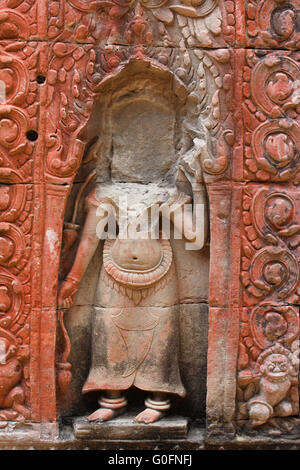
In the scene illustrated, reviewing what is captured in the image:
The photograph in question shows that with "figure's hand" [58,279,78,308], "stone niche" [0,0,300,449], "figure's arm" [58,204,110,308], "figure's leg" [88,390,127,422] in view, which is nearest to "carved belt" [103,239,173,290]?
"stone niche" [0,0,300,449]

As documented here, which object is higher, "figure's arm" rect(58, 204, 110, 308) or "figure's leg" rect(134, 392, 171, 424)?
"figure's arm" rect(58, 204, 110, 308)

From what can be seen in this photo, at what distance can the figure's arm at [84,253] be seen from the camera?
514cm

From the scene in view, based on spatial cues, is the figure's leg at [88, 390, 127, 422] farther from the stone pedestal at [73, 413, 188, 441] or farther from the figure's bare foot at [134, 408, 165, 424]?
the figure's bare foot at [134, 408, 165, 424]

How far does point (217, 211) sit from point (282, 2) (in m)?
1.58

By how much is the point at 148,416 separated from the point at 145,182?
1.78 m

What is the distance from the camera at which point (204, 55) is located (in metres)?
5.00

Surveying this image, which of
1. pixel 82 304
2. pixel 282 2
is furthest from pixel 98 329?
pixel 282 2

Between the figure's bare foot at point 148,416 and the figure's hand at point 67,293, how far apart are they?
98 centimetres

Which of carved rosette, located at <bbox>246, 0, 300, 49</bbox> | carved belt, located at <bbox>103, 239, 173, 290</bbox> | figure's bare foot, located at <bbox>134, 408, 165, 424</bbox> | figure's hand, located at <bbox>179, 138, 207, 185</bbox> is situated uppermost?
carved rosette, located at <bbox>246, 0, 300, 49</bbox>

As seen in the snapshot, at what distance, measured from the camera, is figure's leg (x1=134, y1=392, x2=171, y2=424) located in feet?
16.9

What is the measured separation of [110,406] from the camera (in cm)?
525

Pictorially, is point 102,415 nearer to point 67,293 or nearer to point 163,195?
point 67,293

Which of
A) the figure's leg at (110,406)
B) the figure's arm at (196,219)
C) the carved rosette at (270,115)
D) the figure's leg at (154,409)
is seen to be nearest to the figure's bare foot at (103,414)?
the figure's leg at (110,406)

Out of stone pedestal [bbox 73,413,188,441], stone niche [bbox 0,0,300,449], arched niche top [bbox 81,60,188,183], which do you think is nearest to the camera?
stone niche [bbox 0,0,300,449]
